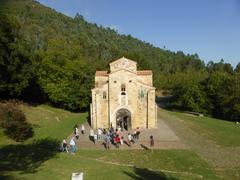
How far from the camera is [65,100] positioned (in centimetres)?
5756

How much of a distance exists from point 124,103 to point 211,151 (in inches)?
638

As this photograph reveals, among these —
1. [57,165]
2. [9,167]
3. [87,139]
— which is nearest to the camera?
[9,167]

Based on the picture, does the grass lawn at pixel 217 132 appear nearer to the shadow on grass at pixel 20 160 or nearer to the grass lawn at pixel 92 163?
the grass lawn at pixel 92 163

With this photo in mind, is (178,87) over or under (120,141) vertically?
over

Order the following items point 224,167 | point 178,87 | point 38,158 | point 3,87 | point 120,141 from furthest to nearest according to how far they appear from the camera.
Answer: point 178,87, point 3,87, point 120,141, point 224,167, point 38,158

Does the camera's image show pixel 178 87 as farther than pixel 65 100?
Yes

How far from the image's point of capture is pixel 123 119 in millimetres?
44375

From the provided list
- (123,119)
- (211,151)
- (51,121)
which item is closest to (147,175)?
(211,151)

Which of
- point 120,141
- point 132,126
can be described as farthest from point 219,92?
point 120,141

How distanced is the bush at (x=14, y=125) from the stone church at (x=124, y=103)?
38.2ft

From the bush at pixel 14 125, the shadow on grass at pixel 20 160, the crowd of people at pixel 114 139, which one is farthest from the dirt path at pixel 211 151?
the bush at pixel 14 125

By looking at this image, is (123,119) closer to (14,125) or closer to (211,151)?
(211,151)

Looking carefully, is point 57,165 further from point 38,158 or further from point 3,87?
point 3,87

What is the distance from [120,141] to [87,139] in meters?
5.27
